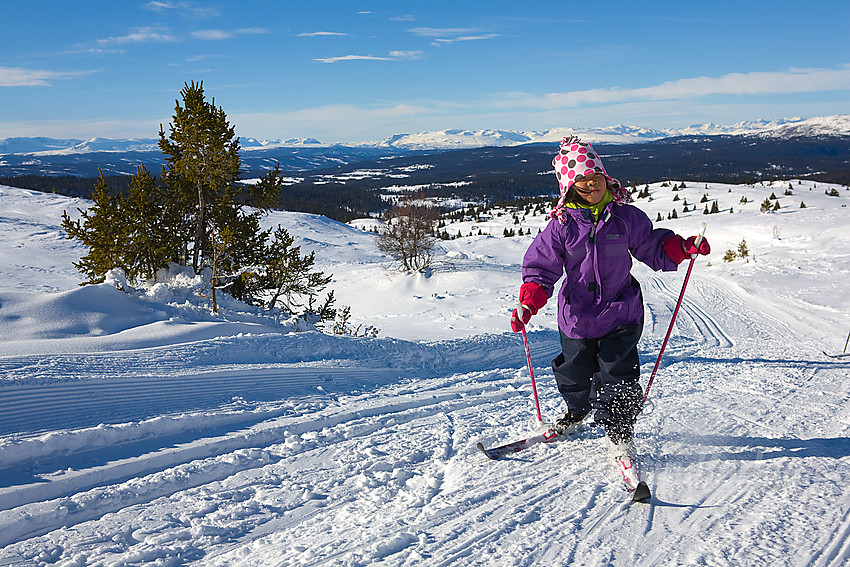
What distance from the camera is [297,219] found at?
42938mm

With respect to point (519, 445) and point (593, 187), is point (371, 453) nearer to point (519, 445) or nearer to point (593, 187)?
point (519, 445)

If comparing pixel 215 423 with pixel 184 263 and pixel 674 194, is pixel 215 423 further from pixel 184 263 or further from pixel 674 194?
pixel 674 194

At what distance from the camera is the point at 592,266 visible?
3150mm

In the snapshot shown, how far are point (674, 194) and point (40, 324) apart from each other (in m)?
38.2

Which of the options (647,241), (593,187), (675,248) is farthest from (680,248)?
(593,187)

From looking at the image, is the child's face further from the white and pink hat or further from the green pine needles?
the green pine needles

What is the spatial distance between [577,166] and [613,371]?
1310 mm

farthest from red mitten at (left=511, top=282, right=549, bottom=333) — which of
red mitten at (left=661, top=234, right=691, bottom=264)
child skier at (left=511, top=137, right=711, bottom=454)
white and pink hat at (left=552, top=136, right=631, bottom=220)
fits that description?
red mitten at (left=661, top=234, right=691, bottom=264)

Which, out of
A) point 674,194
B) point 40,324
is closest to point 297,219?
point 674,194

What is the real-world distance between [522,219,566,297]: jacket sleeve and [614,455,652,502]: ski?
1102mm

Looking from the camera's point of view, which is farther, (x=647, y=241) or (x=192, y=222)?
(x=192, y=222)

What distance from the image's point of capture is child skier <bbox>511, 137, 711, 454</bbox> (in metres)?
3.15

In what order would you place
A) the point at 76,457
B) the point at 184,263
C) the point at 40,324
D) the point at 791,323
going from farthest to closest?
1. the point at 184,263
2. the point at 791,323
3. the point at 40,324
4. the point at 76,457

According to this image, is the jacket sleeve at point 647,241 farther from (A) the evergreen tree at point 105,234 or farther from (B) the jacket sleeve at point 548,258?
(A) the evergreen tree at point 105,234
